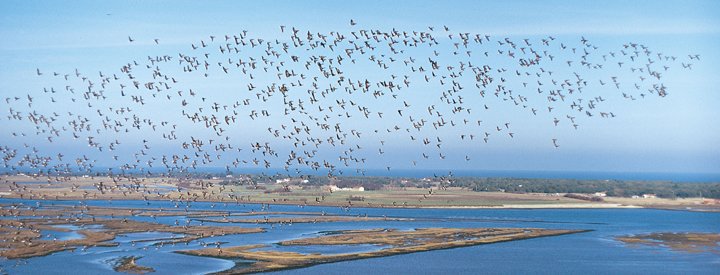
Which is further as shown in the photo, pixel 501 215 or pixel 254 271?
pixel 501 215

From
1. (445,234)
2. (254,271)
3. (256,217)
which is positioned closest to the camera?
(254,271)

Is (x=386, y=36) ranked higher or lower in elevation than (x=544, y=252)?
higher

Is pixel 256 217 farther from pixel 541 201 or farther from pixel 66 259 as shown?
pixel 541 201

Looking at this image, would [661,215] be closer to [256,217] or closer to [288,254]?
[256,217]

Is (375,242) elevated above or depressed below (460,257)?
above

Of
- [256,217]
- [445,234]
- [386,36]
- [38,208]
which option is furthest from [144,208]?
[386,36]

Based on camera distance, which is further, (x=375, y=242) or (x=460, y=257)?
(x=375, y=242)

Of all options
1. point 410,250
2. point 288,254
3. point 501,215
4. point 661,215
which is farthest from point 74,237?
point 661,215

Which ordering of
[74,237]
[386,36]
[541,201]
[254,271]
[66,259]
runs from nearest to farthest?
[386,36] → [254,271] → [66,259] → [74,237] → [541,201]

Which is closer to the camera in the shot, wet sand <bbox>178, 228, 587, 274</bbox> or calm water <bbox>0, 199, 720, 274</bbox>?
calm water <bbox>0, 199, 720, 274</bbox>

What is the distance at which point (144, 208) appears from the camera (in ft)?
486

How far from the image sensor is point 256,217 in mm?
129000

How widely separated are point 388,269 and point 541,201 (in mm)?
113190

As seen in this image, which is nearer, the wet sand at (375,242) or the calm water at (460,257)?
the calm water at (460,257)
